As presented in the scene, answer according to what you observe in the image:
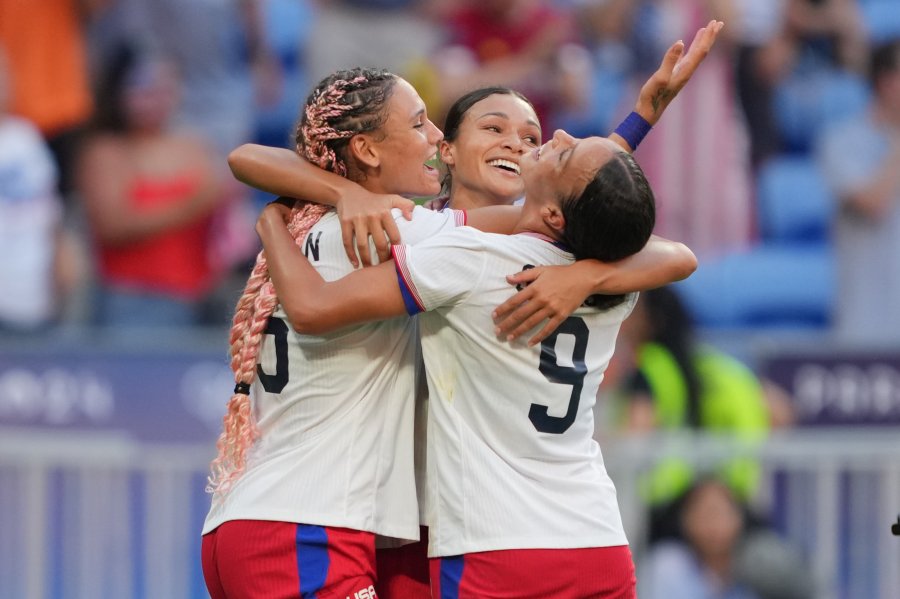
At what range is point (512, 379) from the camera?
285 centimetres

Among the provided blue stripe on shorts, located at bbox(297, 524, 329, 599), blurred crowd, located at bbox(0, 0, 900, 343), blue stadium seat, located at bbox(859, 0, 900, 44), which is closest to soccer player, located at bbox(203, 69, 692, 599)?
blue stripe on shorts, located at bbox(297, 524, 329, 599)

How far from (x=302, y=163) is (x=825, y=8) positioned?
17.7 feet

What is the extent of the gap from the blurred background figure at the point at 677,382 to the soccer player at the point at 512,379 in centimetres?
389

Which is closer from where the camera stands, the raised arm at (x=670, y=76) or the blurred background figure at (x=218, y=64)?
the raised arm at (x=670, y=76)

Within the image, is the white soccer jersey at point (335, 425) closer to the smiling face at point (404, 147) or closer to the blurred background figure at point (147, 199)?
the smiling face at point (404, 147)

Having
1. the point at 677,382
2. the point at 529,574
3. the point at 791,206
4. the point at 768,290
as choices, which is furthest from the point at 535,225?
the point at 791,206

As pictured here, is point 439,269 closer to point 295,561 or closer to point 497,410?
point 497,410

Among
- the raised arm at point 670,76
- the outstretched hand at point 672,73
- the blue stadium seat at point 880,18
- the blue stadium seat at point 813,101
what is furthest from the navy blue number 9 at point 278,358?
the blue stadium seat at point 880,18

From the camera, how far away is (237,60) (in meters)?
7.86

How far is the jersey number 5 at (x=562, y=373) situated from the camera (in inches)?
113

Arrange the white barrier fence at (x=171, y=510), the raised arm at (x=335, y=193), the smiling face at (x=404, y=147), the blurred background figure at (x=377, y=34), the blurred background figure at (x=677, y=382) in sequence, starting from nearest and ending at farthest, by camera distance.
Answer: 1. the raised arm at (x=335, y=193)
2. the smiling face at (x=404, y=147)
3. the white barrier fence at (x=171, y=510)
4. the blurred background figure at (x=677, y=382)
5. the blurred background figure at (x=377, y=34)

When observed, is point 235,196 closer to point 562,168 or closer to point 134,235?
point 134,235

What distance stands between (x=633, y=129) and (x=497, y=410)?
78 cm

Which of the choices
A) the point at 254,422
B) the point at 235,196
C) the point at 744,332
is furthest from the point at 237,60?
the point at 254,422
